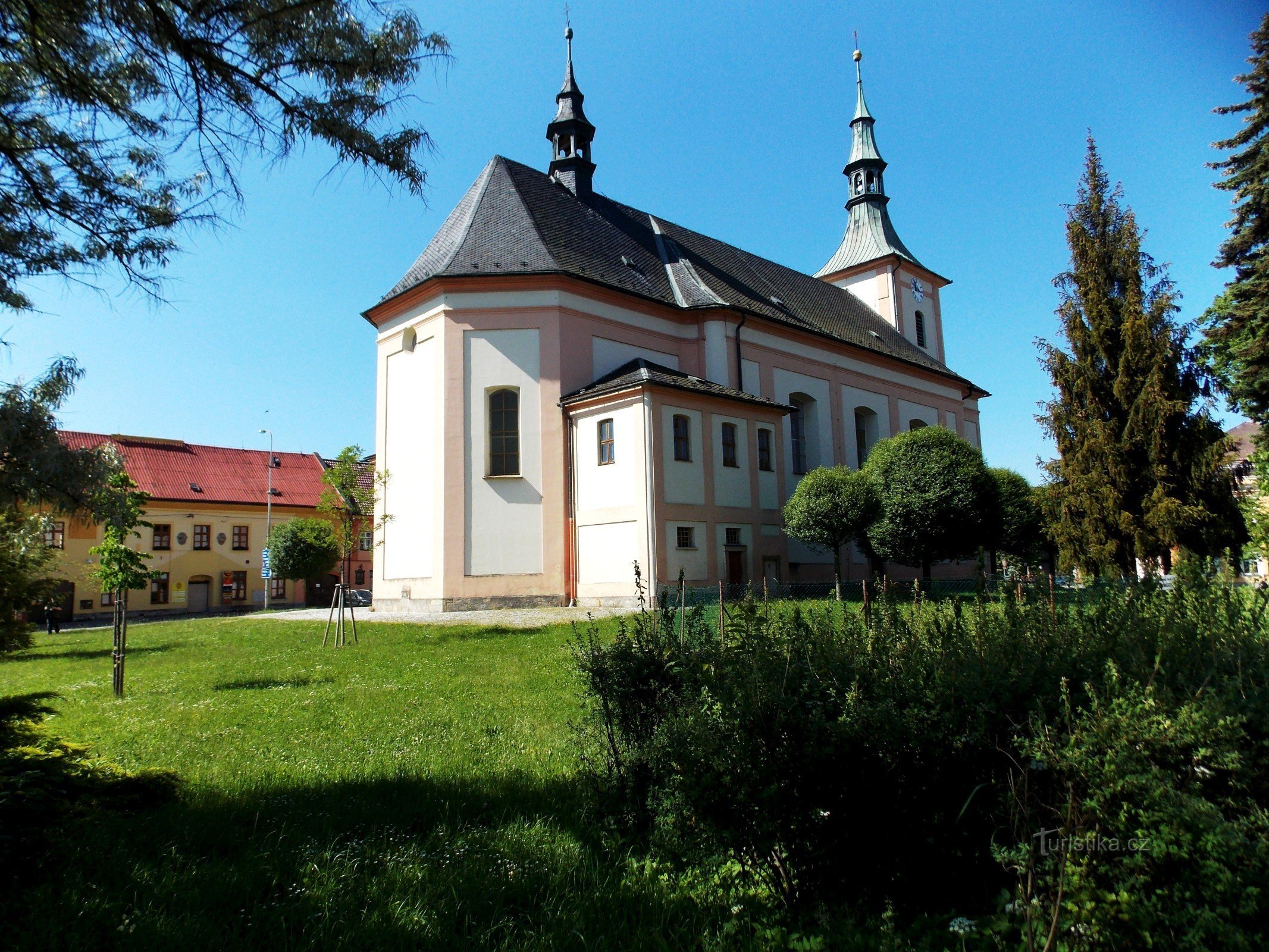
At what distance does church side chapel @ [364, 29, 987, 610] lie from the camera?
2278 centimetres

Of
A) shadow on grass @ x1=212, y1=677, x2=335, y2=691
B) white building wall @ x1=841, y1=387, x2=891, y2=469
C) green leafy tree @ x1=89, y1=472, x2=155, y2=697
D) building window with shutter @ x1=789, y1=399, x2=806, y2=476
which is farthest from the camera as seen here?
white building wall @ x1=841, y1=387, x2=891, y2=469

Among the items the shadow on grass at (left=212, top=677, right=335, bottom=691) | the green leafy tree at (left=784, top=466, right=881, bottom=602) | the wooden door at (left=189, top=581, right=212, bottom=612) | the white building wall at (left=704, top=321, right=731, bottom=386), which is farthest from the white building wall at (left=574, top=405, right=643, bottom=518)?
the wooden door at (left=189, top=581, right=212, bottom=612)

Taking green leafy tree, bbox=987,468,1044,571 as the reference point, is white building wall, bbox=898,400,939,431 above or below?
above

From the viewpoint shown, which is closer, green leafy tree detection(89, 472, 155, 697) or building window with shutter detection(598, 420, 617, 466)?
green leafy tree detection(89, 472, 155, 697)

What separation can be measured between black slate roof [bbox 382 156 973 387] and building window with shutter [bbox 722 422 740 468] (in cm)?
513

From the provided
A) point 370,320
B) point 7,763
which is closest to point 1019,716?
point 7,763

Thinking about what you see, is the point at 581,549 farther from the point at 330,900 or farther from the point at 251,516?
the point at 251,516

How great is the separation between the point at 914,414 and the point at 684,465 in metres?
18.8

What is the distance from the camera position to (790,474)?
2794 cm

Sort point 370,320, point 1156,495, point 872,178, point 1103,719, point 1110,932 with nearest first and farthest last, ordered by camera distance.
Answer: point 1110,932
point 1103,719
point 1156,495
point 370,320
point 872,178

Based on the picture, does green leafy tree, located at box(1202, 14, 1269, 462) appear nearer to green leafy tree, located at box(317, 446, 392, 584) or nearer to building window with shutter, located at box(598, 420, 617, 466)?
building window with shutter, located at box(598, 420, 617, 466)

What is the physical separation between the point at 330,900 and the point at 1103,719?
332 centimetres

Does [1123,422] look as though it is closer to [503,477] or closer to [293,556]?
[503,477]
